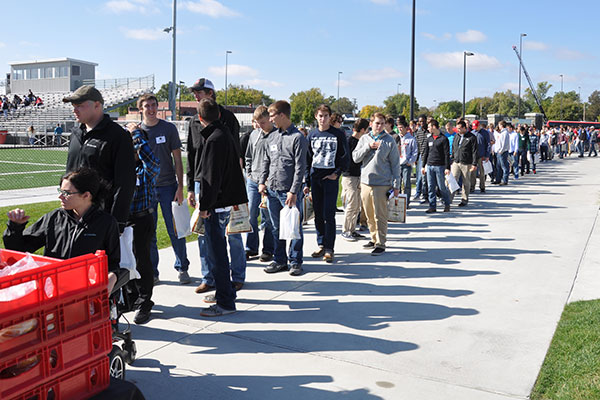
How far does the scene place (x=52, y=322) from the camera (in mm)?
2600

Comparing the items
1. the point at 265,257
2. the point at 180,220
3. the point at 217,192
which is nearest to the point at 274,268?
the point at 265,257

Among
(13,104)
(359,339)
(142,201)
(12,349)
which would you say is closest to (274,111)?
(142,201)

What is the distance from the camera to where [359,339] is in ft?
15.1

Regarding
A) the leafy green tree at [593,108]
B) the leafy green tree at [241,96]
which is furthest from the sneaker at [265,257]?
the leafy green tree at [593,108]

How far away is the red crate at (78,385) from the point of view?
2.53 m

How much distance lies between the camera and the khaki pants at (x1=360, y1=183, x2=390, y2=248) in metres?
7.75

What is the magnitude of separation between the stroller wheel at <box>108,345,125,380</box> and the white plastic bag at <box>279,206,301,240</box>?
3135 millimetres

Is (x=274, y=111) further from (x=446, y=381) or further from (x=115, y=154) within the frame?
(x=446, y=381)

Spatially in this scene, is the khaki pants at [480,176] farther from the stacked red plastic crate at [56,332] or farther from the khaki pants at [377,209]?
the stacked red plastic crate at [56,332]

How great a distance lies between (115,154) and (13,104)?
59.9 metres

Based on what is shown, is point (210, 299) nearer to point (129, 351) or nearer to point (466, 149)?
point (129, 351)

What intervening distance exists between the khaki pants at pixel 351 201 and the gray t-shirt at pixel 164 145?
130 inches

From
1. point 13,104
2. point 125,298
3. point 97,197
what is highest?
point 13,104

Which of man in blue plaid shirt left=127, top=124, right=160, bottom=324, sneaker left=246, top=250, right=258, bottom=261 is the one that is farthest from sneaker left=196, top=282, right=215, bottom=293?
sneaker left=246, top=250, right=258, bottom=261
